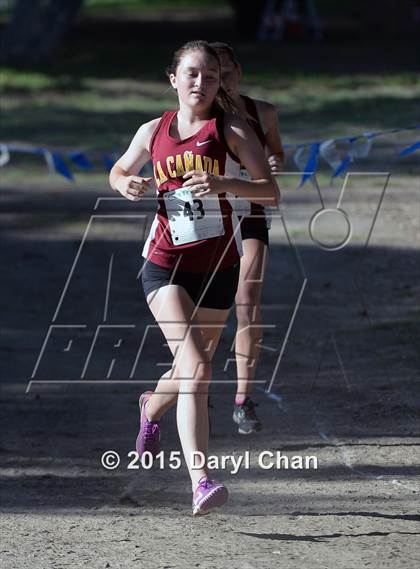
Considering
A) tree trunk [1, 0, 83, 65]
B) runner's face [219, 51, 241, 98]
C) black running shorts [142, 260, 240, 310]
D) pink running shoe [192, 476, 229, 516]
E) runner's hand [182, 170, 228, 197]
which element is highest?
tree trunk [1, 0, 83, 65]

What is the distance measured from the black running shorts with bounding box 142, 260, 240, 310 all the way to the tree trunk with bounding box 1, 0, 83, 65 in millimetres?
20651

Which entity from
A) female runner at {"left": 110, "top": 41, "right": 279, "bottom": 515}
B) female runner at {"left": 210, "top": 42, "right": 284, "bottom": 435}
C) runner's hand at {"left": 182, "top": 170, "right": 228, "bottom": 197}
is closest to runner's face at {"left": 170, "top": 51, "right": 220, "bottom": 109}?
female runner at {"left": 110, "top": 41, "right": 279, "bottom": 515}

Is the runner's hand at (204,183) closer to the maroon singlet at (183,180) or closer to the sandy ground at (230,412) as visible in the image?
the maroon singlet at (183,180)

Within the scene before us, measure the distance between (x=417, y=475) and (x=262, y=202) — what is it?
1.57 m

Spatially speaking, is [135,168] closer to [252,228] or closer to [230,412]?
[252,228]

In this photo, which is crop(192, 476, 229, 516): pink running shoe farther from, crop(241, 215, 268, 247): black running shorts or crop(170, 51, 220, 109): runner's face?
crop(241, 215, 268, 247): black running shorts

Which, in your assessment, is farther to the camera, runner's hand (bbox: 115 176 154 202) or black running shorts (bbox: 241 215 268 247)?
black running shorts (bbox: 241 215 268 247)

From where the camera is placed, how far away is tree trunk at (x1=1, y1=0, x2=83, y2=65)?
1001 inches

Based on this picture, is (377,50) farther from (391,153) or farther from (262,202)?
(262,202)

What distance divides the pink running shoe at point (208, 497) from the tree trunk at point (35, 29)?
69.8ft

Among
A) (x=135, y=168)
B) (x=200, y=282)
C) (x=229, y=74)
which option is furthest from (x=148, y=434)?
(x=229, y=74)

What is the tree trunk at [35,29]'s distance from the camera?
25.4 metres

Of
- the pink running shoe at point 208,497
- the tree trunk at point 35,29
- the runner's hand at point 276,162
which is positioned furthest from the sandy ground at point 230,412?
the tree trunk at point 35,29

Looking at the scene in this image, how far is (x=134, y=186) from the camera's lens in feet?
17.7
